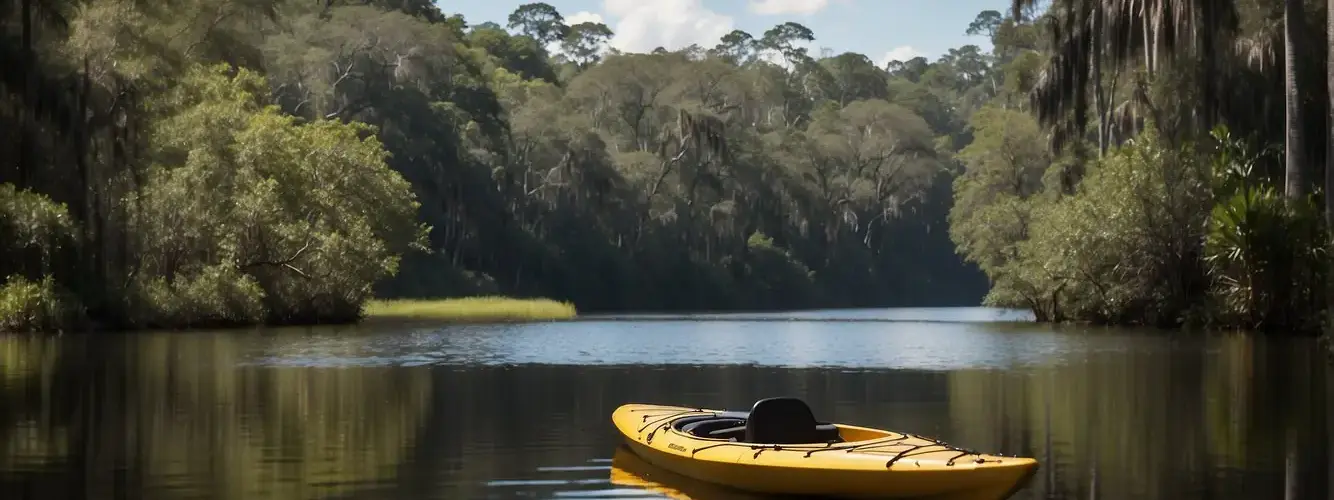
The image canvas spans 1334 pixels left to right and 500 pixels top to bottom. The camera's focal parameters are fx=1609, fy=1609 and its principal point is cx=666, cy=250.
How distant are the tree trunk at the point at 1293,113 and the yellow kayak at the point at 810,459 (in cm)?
2364

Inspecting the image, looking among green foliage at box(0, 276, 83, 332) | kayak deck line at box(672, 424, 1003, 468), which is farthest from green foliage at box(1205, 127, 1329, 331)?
green foliage at box(0, 276, 83, 332)

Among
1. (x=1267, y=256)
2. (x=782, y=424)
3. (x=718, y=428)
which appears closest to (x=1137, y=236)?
(x=1267, y=256)

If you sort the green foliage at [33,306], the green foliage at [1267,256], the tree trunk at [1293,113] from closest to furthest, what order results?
the tree trunk at [1293,113] → the green foliage at [1267,256] → the green foliage at [33,306]

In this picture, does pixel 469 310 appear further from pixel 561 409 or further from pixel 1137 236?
pixel 561 409

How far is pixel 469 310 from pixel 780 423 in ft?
160

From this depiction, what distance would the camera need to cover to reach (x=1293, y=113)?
35.0 metres

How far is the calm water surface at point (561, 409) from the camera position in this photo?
13.8 meters

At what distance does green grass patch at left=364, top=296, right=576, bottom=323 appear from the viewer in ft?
195

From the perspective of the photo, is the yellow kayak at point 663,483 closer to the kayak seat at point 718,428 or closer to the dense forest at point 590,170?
the kayak seat at point 718,428

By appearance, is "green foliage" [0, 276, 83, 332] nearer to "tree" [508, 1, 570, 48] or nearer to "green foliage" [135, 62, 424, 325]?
"green foliage" [135, 62, 424, 325]

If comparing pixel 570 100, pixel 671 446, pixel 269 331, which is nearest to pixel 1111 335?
pixel 269 331

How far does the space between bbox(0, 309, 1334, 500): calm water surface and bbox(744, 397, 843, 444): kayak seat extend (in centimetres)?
76

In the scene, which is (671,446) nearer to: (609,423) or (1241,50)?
(609,423)

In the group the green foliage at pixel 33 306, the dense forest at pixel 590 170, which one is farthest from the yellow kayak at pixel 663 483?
the green foliage at pixel 33 306
